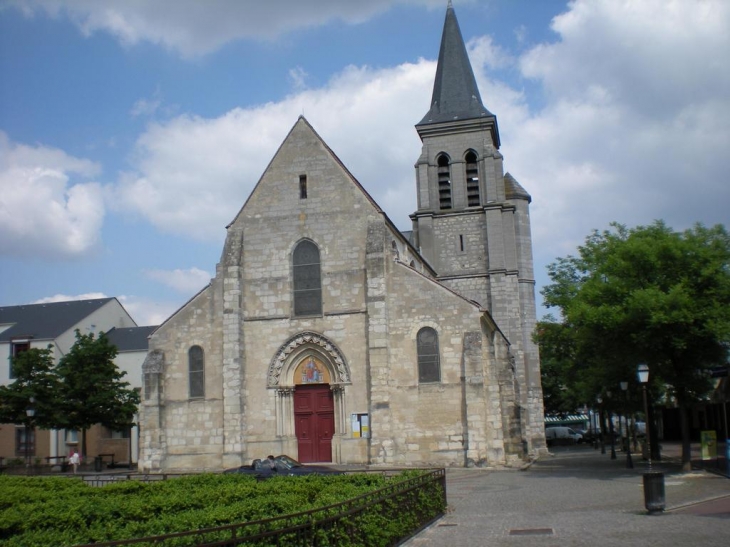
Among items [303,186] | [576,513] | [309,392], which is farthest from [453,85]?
[576,513]

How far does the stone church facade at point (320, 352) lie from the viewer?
28250 millimetres

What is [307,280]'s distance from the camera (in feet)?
101

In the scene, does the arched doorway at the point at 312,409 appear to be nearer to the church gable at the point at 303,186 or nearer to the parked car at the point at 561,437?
the church gable at the point at 303,186

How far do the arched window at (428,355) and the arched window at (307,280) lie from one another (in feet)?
14.2

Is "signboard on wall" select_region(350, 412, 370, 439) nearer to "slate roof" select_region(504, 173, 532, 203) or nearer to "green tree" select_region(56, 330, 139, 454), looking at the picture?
"green tree" select_region(56, 330, 139, 454)

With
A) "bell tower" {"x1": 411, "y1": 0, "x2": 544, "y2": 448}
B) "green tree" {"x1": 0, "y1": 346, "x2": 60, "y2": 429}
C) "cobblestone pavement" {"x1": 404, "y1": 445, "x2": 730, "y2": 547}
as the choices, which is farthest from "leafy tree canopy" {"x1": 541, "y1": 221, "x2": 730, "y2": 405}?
"green tree" {"x1": 0, "y1": 346, "x2": 60, "y2": 429}

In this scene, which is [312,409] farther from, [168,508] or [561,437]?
[561,437]

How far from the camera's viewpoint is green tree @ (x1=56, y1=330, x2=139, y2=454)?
3553 centimetres

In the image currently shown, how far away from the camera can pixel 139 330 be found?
46.3 meters

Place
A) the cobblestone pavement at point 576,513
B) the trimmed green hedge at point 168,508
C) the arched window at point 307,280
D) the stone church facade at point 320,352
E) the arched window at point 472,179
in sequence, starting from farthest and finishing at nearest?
the arched window at point 472,179 → the arched window at point 307,280 → the stone church facade at point 320,352 → the cobblestone pavement at point 576,513 → the trimmed green hedge at point 168,508

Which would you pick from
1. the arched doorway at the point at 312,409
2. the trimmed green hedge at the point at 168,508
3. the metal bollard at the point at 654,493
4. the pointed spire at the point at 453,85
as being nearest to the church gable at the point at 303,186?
the arched doorway at the point at 312,409

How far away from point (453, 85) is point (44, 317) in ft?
95.0

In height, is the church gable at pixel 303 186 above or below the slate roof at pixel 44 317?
above

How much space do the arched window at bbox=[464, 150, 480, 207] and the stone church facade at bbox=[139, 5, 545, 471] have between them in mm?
10234
